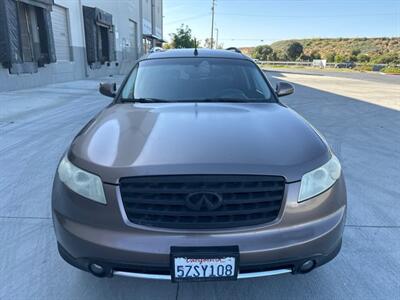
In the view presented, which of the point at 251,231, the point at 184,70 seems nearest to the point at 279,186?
the point at 251,231

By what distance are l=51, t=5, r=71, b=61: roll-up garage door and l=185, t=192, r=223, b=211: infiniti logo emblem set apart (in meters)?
15.3

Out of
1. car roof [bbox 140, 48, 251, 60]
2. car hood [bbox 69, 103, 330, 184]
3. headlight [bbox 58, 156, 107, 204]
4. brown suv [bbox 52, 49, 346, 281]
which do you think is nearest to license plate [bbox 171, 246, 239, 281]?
brown suv [bbox 52, 49, 346, 281]

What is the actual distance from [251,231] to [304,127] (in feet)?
3.27

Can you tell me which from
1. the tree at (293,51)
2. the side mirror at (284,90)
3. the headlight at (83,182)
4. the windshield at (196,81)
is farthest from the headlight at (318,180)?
the tree at (293,51)

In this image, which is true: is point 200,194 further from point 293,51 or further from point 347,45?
point 347,45

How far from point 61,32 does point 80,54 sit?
6.15 feet

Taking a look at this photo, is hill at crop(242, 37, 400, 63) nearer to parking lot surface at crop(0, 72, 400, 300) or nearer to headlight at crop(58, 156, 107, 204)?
parking lot surface at crop(0, 72, 400, 300)

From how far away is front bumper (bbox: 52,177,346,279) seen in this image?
1.73 metres

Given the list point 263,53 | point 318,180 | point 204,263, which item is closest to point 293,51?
point 263,53

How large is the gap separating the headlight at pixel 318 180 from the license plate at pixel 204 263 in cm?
50

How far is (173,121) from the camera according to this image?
2.37m

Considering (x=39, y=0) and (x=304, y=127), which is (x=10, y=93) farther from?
(x=304, y=127)

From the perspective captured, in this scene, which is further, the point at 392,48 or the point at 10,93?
the point at 392,48

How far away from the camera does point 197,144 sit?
1.99m
